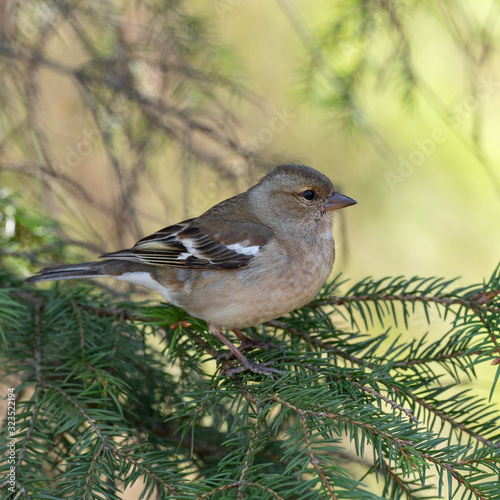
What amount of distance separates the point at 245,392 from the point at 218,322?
67 cm

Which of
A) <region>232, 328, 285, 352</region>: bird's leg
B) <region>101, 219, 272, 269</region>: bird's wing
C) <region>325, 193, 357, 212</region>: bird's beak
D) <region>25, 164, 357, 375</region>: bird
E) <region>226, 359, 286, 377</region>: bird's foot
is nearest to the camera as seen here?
<region>226, 359, 286, 377</region>: bird's foot

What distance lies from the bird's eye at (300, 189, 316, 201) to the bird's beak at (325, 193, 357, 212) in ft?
0.27

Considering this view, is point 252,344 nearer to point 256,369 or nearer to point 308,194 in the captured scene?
point 256,369

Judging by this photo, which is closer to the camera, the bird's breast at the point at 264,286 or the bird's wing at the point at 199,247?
the bird's breast at the point at 264,286

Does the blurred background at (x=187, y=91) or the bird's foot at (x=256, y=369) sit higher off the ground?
the blurred background at (x=187, y=91)


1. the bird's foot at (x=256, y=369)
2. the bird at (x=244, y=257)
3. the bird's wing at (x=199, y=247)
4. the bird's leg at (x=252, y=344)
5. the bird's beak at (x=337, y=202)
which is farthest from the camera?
the bird's beak at (x=337, y=202)

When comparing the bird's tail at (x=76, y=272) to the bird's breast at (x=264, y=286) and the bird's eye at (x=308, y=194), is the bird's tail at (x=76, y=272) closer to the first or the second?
the bird's breast at (x=264, y=286)

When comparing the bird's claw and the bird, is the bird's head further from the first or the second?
the bird's claw

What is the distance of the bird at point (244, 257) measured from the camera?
2.50 m

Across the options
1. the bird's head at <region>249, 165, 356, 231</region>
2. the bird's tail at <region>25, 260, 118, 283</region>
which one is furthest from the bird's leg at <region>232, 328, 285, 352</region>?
the bird's tail at <region>25, 260, 118, 283</region>

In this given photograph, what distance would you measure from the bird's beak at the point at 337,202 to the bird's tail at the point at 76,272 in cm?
116

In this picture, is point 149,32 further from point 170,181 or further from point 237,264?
point 170,181

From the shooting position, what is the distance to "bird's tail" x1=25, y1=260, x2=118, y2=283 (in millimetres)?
2545

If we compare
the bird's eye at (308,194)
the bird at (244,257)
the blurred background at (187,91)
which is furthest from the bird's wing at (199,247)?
the bird's eye at (308,194)
